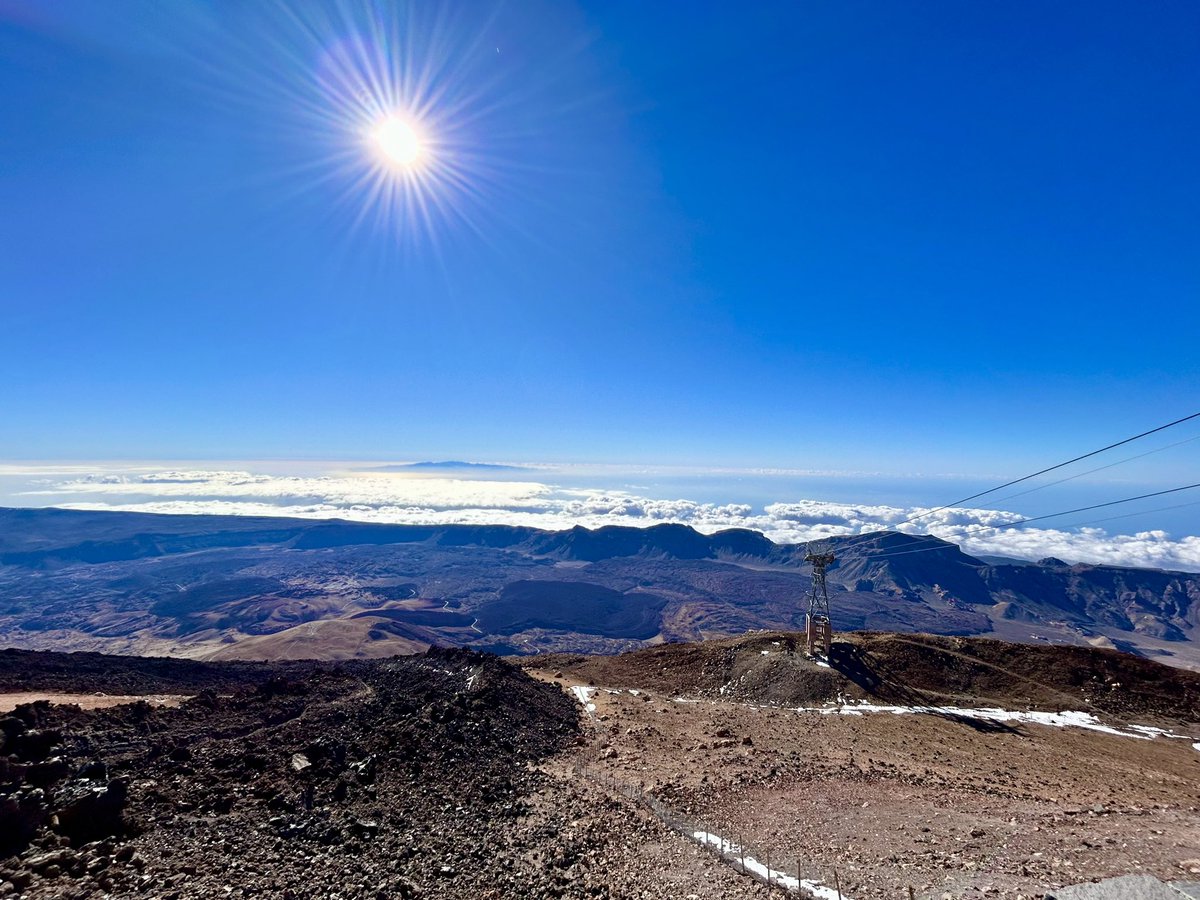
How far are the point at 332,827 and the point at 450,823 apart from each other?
10.1ft

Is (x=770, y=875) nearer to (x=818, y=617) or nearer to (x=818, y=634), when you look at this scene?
(x=818, y=617)

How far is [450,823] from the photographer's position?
14.4 m

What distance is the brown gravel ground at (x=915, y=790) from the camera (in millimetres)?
12586

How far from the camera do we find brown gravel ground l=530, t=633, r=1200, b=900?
1259cm

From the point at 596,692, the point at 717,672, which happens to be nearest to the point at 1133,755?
the point at 717,672

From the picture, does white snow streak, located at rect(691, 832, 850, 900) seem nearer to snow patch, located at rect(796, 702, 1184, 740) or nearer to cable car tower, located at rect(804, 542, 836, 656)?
snow patch, located at rect(796, 702, 1184, 740)

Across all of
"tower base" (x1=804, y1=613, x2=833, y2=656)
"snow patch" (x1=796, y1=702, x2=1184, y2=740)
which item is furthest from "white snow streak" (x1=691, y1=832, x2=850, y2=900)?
"tower base" (x1=804, y1=613, x2=833, y2=656)

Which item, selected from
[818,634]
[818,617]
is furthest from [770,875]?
[818,634]

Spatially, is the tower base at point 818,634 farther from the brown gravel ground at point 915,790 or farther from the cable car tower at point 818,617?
the brown gravel ground at point 915,790

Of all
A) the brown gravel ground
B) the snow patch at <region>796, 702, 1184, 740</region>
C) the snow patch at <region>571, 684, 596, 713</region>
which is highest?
the brown gravel ground

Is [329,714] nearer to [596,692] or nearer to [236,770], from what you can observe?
[236,770]

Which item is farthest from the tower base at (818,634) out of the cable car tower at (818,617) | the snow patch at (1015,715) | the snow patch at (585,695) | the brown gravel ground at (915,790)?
the snow patch at (585,695)

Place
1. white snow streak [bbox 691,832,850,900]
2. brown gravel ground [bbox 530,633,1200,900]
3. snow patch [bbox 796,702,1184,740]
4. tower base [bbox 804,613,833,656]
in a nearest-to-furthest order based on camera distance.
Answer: white snow streak [bbox 691,832,850,900] → brown gravel ground [bbox 530,633,1200,900] → snow patch [bbox 796,702,1184,740] → tower base [bbox 804,613,833,656]

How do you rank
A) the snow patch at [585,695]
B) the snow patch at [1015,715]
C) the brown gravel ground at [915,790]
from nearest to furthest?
1. the brown gravel ground at [915,790]
2. the snow patch at [585,695]
3. the snow patch at [1015,715]
